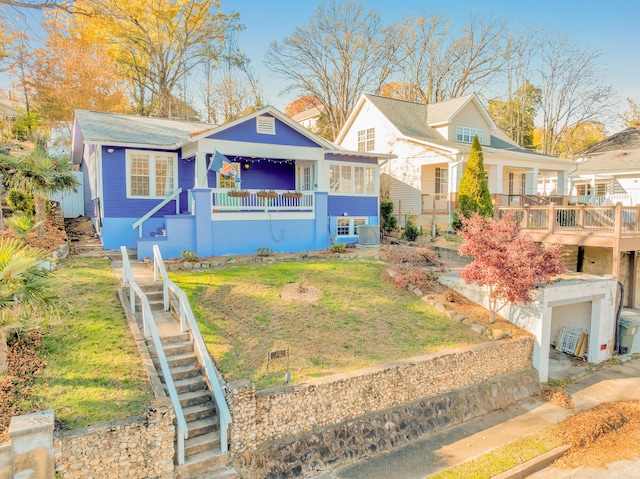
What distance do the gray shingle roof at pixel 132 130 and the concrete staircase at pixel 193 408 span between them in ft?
27.3

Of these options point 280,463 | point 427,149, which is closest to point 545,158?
point 427,149

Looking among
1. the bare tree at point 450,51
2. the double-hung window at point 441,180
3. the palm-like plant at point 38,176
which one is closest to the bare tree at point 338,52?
the bare tree at point 450,51

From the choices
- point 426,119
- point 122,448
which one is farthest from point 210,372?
point 426,119

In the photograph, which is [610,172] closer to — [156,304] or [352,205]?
[352,205]

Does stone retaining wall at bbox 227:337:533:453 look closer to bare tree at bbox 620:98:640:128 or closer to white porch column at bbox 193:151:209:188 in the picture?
white porch column at bbox 193:151:209:188

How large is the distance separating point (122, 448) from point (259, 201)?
10583 mm

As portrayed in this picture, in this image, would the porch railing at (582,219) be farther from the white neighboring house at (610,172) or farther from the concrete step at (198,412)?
the concrete step at (198,412)

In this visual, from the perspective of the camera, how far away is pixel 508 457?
24.4ft

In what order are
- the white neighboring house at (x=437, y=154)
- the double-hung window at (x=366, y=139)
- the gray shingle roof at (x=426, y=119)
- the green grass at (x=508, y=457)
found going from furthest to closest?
the double-hung window at (x=366, y=139) → the gray shingle roof at (x=426, y=119) → the white neighboring house at (x=437, y=154) → the green grass at (x=508, y=457)

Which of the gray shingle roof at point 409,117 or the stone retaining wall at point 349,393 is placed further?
the gray shingle roof at point 409,117

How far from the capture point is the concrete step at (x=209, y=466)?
20.0 ft

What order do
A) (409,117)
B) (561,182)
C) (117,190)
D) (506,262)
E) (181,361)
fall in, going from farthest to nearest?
(561,182), (409,117), (117,190), (506,262), (181,361)

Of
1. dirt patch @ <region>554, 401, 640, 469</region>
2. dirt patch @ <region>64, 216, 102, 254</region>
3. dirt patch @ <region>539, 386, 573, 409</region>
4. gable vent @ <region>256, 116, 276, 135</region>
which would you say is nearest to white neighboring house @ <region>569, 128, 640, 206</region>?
dirt patch @ <region>539, 386, 573, 409</region>

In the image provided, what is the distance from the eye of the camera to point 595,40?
3394 centimetres
